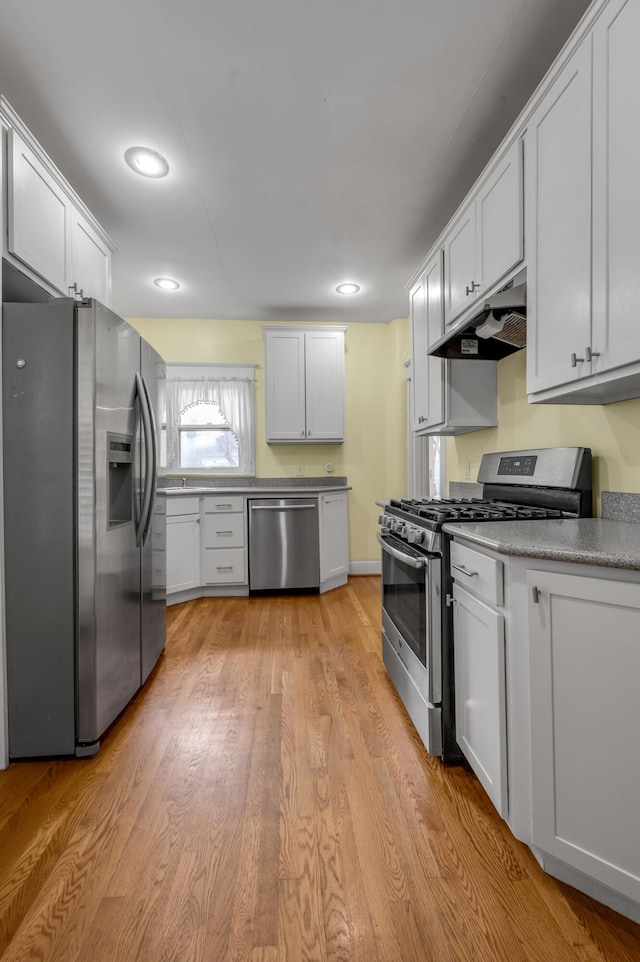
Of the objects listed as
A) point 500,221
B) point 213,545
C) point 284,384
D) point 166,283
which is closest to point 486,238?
point 500,221

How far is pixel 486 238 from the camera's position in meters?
1.95

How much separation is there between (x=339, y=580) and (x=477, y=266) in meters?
3.02

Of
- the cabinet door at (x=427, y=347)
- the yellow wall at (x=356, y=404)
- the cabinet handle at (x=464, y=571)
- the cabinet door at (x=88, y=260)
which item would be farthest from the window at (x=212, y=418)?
the cabinet handle at (x=464, y=571)

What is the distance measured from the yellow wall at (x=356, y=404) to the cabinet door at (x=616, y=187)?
334cm

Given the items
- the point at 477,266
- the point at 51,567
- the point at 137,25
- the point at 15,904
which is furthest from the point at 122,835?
the point at 137,25

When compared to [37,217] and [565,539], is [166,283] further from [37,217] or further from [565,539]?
[565,539]

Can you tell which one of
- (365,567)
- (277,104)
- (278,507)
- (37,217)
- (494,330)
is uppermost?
(277,104)

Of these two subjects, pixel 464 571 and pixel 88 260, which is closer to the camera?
pixel 464 571

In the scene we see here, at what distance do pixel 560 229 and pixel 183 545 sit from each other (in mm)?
3324

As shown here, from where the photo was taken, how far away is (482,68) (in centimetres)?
175

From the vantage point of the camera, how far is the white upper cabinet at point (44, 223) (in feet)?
5.64

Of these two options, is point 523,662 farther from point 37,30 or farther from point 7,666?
point 37,30

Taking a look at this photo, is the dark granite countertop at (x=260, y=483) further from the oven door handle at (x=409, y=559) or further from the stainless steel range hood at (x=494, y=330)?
the oven door handle at (x=409, y=559)

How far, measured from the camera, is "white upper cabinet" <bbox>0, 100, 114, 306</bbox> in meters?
1.72
